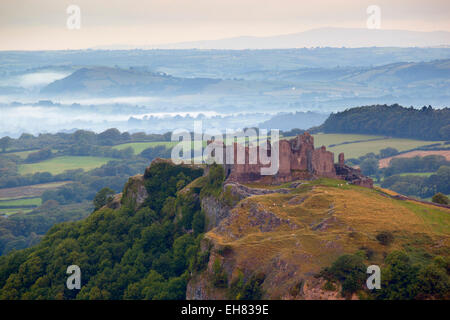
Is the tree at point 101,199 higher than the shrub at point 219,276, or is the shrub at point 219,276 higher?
the shrub at point 219,276

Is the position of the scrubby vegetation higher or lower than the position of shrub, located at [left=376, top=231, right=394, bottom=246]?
lower

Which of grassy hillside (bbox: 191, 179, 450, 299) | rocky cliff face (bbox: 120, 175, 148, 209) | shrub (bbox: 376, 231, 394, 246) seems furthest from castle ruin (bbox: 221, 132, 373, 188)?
rocky cliff face (bbox: 120, 175, 148, 209)

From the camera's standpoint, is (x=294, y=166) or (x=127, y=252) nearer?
(x=294, y=166)

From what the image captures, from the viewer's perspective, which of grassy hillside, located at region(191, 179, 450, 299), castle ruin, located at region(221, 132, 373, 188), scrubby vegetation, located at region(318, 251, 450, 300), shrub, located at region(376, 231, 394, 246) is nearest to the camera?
scrubby vegetation, located at region(318, 251, 450, 300)

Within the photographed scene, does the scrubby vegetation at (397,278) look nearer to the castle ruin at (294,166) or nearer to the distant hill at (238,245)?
the distant hill at (238,245)

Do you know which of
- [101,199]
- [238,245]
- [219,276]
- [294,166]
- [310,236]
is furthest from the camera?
[101,199]

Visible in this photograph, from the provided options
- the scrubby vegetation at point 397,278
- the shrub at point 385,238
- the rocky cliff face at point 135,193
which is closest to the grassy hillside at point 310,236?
the shrub at point 385,238

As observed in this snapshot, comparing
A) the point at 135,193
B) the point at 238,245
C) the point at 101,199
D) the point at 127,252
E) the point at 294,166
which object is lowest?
the point at 127,252

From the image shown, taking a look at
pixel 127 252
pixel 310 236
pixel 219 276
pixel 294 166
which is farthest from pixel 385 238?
pixel 127 252

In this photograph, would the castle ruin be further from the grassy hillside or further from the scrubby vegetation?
the scrubby vegetation

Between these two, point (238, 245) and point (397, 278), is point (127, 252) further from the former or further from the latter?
point (397, 278)

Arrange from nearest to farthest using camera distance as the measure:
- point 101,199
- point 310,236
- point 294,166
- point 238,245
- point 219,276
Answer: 1. point 310,236
2. point 219,276
3. point 238,245
4. point 294,166
5. point 101,199
